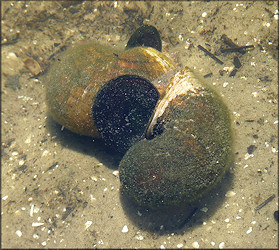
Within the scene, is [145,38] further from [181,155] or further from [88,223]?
[88,223]

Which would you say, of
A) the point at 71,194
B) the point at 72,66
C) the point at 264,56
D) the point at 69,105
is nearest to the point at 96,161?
the point at 71,194

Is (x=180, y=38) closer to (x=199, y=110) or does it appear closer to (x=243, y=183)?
(x=199, y=110)

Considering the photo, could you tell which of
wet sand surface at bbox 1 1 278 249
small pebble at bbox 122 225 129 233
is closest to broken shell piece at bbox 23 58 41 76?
wet sand surface at bbox 1 1 278 249

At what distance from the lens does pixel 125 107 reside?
430 cm

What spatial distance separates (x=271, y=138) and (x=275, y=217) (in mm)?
1341

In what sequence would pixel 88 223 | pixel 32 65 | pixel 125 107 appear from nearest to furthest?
1. pixel 88 223
2. pixel 125 107
3. pixel 32 65

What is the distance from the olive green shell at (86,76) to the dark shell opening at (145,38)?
1.89ft

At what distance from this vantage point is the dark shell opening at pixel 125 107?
13.9ft

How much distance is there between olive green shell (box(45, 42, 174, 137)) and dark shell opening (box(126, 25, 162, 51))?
22.6 inches

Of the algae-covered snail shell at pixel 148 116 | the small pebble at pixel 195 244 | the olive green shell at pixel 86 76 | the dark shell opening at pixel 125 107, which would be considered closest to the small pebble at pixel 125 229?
the algae-covered snail shell at pixel 148 116

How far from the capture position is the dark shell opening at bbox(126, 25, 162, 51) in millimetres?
5391

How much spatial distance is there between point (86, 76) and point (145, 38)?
1.77 metres

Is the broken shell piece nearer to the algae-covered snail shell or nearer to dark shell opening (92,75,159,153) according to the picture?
the algae-covered snail shell

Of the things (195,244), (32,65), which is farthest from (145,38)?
(195,244)
